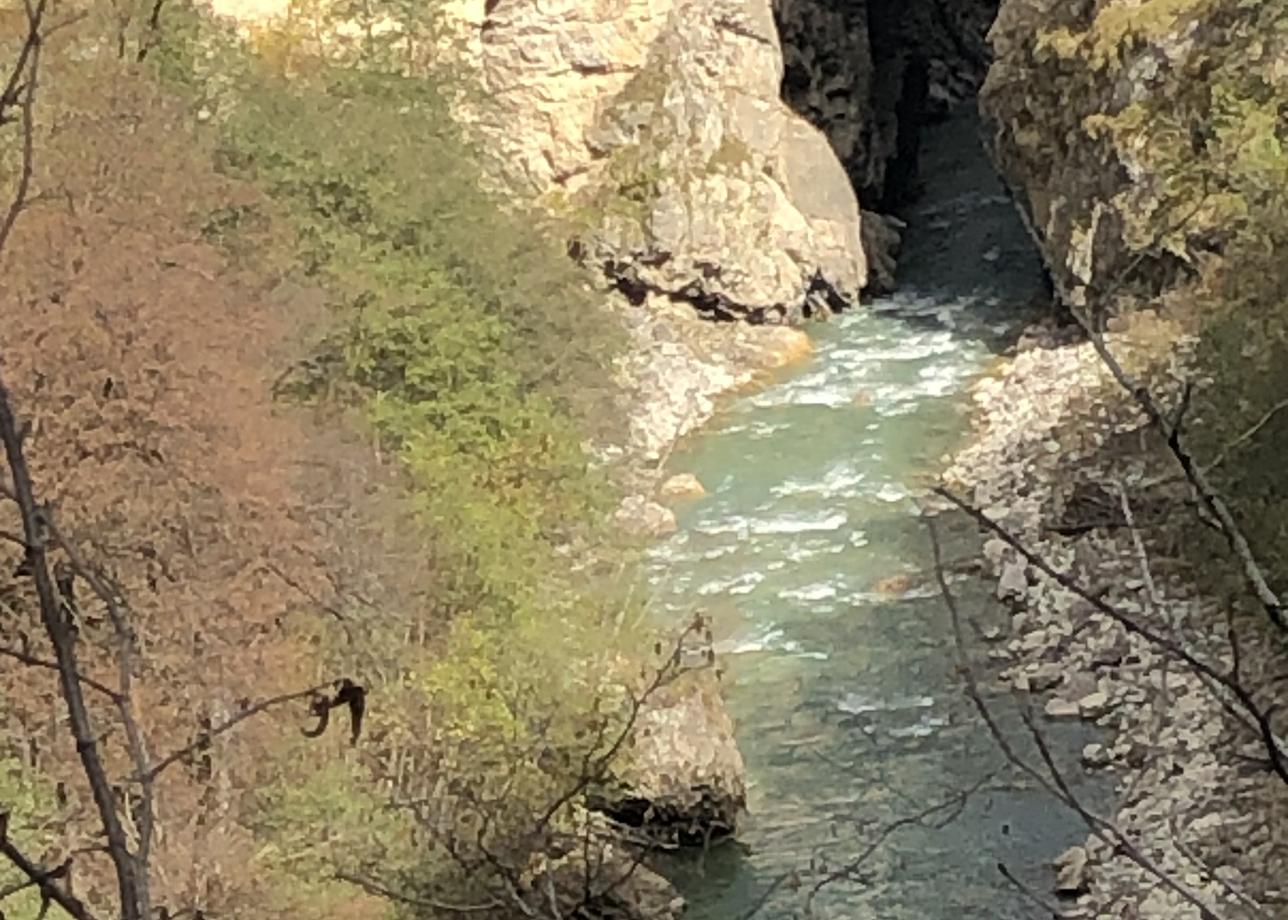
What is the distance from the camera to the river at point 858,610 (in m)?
13.6

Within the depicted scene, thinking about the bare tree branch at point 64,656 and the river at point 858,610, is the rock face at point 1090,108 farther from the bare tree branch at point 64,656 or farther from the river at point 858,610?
the bare tree branch at point 64,656

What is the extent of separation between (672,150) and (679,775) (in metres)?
18.5

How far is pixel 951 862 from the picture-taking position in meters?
13.5

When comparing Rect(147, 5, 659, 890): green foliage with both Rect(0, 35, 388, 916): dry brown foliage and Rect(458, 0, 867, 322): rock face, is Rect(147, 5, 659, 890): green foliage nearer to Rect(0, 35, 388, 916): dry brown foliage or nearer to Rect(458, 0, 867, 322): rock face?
Rect(0, 35, 388, 916): dry brown foliage

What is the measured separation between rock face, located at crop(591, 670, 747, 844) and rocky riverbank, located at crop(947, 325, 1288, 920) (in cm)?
263

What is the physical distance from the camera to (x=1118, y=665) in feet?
54.7

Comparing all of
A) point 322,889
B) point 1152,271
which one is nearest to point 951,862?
point 322,889

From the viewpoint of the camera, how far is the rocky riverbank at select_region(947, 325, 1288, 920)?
1277cm

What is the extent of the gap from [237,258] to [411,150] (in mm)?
2818

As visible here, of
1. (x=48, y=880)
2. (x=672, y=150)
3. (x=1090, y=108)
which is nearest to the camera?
(x=48, y=880)

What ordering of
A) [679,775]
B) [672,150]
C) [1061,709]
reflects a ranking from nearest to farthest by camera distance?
[679,775] < [1061,709] < [672,150]

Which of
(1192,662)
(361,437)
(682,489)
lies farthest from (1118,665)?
(1192,662)

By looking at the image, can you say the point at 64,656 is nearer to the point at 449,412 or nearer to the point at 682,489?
the point at 449,412

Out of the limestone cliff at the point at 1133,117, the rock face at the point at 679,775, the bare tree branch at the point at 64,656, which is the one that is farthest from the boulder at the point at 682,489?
the bare tree branch at the point at 64,656
